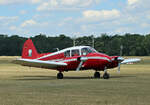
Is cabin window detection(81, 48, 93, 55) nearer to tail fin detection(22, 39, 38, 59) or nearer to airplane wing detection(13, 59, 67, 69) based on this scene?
airplane wing detection(13, 59, 67, 69)

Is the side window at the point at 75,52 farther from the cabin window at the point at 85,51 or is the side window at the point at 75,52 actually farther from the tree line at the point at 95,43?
the tree line at the point at 95,43

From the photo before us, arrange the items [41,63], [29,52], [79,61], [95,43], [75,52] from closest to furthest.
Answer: [41,63] → [79,61] → [75,52] → [29,52] → [95,43]

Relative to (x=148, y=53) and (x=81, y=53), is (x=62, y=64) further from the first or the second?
(x=148, y=53)

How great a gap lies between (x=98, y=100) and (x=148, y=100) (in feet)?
5.53

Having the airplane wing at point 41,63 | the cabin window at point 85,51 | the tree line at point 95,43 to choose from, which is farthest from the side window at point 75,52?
the tree line at point 95,43

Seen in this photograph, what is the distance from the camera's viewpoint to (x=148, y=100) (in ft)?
45.9

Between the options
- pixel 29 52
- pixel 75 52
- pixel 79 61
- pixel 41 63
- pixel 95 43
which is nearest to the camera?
pixel 41 63

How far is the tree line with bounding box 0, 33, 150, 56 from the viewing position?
13550 centimetres

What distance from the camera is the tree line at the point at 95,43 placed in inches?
5335

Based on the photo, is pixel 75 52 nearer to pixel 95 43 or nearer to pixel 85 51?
pixel 85 51

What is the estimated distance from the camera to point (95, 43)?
143 m

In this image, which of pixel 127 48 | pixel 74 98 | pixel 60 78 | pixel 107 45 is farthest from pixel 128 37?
pixel 74 98

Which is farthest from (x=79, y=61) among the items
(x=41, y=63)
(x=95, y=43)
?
(x=95, y=43)

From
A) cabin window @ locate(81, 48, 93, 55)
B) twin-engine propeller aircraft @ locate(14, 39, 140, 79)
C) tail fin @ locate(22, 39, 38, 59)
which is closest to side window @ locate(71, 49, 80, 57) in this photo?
twin-engine propeller aircraft @ locate(14, 39, 140, 79)
